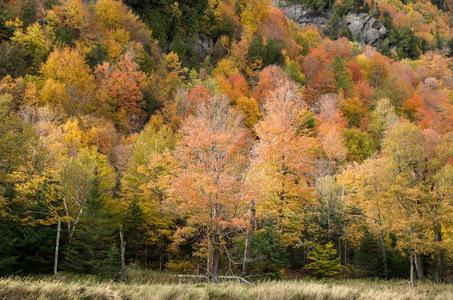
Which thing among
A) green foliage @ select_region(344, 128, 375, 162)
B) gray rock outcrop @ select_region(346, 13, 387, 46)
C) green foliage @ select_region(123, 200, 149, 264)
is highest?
gray rock outcrop @ select_region(346, 13, 387, 46)

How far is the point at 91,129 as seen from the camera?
41.4 m

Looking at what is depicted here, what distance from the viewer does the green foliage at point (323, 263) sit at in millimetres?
29531

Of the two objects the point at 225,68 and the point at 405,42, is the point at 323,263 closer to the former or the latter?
the point at 225,68

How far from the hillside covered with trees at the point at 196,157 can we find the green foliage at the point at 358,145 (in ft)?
0.63

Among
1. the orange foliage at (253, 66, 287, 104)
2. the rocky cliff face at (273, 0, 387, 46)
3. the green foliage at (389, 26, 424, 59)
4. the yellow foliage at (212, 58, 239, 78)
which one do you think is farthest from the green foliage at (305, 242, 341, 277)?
the rocky cliff face at (273, 0, 387, 46)

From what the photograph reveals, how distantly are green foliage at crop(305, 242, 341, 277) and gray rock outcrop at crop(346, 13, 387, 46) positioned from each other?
11298cm

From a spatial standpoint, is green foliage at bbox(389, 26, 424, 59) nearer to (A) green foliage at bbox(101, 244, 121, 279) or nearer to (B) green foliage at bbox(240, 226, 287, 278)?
(B) green foliage at bbox(240, 226, 287, 278)

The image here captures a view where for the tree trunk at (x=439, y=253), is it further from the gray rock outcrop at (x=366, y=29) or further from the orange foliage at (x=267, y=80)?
the gray rock outcrop at (x=366, y=29)

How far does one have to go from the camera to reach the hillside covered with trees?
23375 millimetres

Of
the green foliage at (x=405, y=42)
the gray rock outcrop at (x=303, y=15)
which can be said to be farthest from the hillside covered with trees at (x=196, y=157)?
the gray rock outcrop at (x=303, y=15)

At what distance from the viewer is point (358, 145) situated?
2269 inches

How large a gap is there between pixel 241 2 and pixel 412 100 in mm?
36841

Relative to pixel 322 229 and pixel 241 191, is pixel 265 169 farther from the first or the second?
pixel 322 229

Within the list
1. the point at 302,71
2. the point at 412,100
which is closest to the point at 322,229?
the point at 302,71
